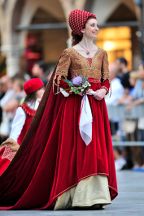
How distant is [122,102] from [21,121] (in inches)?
170

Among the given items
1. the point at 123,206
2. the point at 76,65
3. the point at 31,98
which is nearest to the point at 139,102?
the point at 31,98

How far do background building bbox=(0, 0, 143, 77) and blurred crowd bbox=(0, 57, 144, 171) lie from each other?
8.40m

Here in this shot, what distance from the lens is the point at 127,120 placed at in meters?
10.8

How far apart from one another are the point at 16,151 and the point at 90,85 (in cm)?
137

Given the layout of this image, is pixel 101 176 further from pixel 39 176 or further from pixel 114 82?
pixel 114 82

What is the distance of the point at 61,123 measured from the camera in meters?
5.73

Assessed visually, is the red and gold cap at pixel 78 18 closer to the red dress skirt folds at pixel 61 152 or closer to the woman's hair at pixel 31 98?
the red dress skirt folds at pixel 61 152

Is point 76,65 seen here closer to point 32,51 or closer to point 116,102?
point 116,102

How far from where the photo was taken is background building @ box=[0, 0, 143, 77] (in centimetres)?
2027

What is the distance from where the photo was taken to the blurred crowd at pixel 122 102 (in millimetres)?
10531

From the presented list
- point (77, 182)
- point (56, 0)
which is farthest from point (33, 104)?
point (56, 0)

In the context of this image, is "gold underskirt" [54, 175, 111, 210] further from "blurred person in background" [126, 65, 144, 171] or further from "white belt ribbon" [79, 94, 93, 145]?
"blurred person in background" [126, 65, 144, 171]

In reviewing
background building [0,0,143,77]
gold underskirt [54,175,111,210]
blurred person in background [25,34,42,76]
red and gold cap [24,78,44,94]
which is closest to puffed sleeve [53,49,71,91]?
gold underskirt [54,175,111,210]

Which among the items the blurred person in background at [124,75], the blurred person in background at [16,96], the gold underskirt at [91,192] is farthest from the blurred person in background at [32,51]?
the gold underskirt at [91,192]
